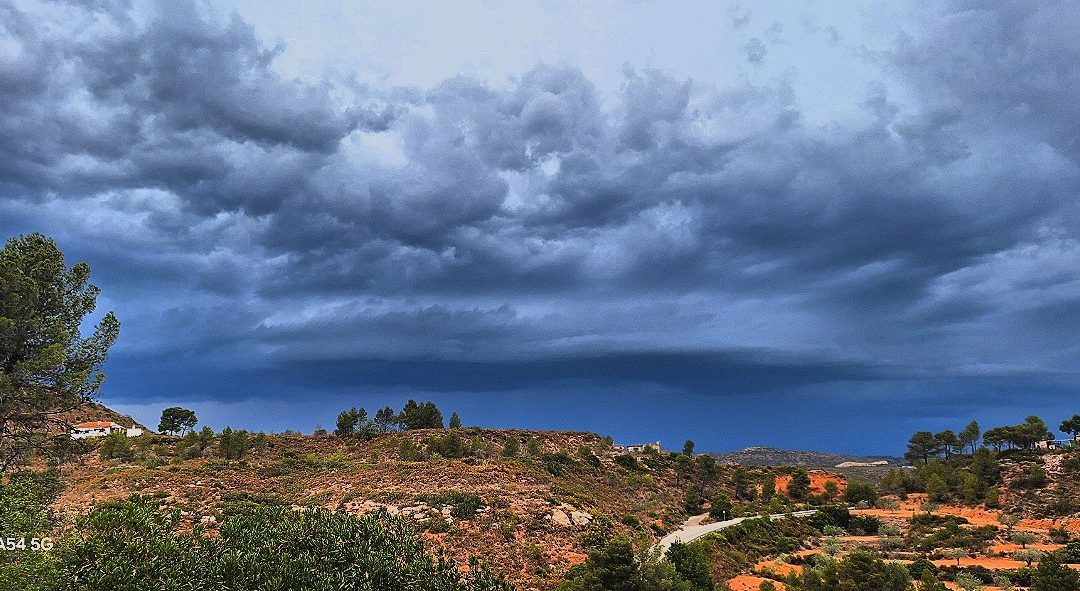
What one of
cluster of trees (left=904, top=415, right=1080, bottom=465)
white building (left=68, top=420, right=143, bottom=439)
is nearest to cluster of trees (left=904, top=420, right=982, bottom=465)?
cluster of trees (left=904, top=415, right=1080, bottom=465)

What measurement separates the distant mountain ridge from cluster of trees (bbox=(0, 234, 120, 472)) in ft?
497

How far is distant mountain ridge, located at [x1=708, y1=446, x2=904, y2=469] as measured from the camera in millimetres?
163250

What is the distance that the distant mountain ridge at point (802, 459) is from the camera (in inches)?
6427

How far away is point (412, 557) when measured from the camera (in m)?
16.9

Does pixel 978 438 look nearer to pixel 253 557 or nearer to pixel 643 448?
pixel 643 448

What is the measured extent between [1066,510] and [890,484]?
26.0 metres

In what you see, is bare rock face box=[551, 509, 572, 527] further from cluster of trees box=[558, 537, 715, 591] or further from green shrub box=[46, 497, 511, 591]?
green shrub box=[46, 497, 511, 591]

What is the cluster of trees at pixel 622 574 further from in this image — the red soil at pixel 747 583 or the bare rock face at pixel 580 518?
the bare rock face at pixel 580 518

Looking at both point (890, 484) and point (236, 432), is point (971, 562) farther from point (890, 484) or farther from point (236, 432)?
point (236, 432)

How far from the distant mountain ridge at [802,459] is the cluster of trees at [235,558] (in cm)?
15375

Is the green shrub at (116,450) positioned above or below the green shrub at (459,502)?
above

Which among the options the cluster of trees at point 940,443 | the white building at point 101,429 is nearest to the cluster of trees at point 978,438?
the cluster of trees at point 940,443

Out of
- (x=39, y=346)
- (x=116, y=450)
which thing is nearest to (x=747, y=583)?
(x=39, y=346)

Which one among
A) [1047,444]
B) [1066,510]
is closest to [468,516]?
[1066,510]
